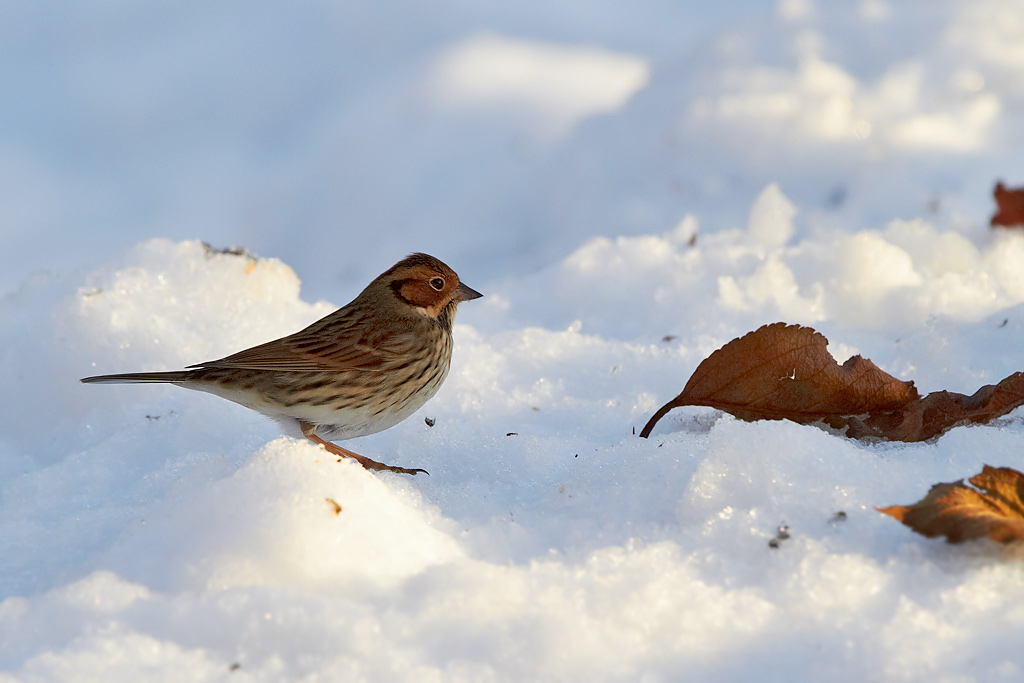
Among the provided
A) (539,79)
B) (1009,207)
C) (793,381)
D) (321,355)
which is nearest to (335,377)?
(321,355)

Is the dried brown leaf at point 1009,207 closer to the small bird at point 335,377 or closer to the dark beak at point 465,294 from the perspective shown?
the dark beak at point 465,294

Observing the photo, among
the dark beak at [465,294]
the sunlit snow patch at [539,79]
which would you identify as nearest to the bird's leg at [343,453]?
the dark beak at [465,294]

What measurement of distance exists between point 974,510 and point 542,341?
2.32 metres

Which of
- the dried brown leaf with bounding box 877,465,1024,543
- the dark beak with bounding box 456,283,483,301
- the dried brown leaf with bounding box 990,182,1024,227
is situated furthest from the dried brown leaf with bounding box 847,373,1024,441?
the dried brown leaf with bounding box 990,182,1024,227

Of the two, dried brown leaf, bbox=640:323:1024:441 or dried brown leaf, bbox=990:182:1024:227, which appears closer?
dried brown leaf, bbox=640:323:1024:441

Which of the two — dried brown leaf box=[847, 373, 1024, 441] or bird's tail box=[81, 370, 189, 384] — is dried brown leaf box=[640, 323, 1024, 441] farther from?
bird's tail box=[81, 370, 189, 384]

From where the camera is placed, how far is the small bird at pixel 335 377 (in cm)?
315

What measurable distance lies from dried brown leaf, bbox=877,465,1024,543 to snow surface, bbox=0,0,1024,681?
2.1 inches

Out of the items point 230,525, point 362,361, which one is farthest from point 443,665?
point 362,361

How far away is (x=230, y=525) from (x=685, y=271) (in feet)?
10.9

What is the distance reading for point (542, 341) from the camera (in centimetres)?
408

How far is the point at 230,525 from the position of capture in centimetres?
212

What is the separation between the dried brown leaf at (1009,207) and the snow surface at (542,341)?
0.85 ft

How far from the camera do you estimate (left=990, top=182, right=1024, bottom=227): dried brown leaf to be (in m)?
5.05
